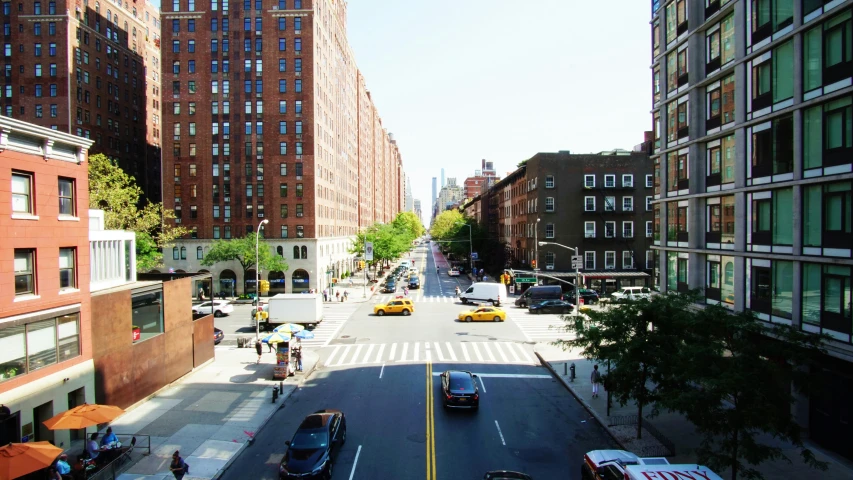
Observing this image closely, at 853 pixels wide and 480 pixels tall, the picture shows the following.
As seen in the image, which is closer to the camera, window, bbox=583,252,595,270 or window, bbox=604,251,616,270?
window, bbox=583,252,595,270

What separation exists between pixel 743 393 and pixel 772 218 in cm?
992

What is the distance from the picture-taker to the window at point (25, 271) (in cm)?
1759

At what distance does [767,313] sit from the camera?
2078 cm

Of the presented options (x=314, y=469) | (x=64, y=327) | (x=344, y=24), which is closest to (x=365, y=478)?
(x=314, y=469)

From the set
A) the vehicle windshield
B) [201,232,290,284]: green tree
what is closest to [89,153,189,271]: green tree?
[201,232,290,284]: green tree

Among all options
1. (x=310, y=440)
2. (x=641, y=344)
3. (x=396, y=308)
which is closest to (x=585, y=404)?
(x=641, y=344)

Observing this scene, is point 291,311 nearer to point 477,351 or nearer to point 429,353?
point 429,353

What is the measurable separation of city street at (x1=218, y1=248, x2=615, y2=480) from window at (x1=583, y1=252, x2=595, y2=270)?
82.9 feet

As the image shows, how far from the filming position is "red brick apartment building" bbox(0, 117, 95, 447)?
1705cm

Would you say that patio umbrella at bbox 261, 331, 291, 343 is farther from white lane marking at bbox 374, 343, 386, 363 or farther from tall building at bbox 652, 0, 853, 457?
tall building at bbox 652, 0, 853, 457

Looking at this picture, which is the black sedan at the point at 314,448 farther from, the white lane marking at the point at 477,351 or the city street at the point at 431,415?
the white lane marking at the point at 477,351

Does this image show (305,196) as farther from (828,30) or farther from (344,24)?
(828,30)

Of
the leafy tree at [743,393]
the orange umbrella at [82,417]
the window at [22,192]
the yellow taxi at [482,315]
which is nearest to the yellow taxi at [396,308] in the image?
the yellow taxi at [482,315]

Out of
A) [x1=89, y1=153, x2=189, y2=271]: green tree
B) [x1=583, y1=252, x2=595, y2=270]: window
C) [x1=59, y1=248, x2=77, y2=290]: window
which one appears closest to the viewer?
[x1=59, y1=248, x2=77, y2=290]: window
